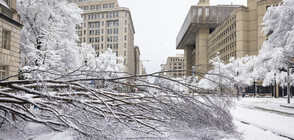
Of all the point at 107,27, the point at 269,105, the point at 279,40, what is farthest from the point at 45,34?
the point at 107,27

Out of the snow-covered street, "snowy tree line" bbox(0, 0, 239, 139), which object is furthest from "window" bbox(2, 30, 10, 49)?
the snow-covered street

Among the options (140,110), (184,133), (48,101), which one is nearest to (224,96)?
(184,133)

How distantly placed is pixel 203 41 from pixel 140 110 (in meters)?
77.2

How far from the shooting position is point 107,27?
9456cm

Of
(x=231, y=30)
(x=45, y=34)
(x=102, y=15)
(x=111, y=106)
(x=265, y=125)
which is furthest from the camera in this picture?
(x=102, y=15)

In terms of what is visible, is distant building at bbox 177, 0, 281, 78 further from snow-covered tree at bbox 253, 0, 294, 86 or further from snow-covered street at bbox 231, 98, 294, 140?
snow-covered street at bbox 231, 98, 294, 140

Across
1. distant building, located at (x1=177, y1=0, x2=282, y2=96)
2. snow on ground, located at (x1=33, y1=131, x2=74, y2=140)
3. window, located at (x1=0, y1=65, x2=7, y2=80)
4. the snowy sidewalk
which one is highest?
distant building, located at (x1=177, y1=0, x2=282, y2=96)

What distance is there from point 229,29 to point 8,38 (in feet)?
180

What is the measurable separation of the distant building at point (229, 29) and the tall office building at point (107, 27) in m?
25.7

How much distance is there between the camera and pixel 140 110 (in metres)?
3.55

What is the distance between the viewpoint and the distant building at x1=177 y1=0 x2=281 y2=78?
51963mm

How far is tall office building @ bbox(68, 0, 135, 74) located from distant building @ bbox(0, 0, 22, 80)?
239 feet

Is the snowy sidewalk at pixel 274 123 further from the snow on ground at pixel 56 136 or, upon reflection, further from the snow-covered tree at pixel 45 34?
the snow-covered tree at pixel 45 34

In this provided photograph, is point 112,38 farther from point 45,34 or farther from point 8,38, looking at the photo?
point 8,38
